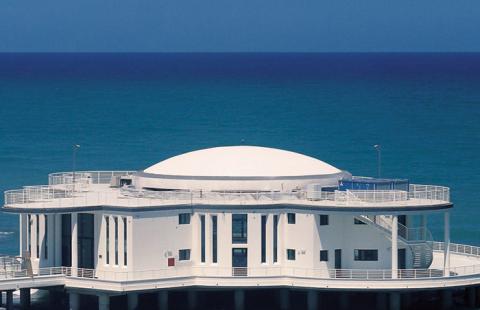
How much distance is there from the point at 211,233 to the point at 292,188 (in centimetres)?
530

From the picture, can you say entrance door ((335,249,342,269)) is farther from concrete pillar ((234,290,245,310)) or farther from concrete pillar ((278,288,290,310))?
concrete pillar ((234,290,245,310))

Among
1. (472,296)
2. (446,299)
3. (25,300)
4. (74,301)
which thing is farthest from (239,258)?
(472,296)

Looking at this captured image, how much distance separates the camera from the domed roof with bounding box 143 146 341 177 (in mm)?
102062

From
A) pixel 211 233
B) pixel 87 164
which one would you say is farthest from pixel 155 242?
pixel 87 164

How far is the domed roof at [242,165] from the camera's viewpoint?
10206 centimetres

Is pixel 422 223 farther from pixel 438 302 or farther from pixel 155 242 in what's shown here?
pixel 155 242

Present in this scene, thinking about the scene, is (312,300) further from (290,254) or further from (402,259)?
(402,259)

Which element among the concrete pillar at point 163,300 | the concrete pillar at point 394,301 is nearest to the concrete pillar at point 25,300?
the concrete pillar at point 163,300

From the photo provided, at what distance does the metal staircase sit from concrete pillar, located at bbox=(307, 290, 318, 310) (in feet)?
15.1

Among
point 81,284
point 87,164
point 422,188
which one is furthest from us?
point 87,164

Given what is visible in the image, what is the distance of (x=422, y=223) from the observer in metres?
101

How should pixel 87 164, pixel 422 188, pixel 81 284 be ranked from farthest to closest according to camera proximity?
1. pixel 87 164
2. pixel 422 188
3. pixel 81 284

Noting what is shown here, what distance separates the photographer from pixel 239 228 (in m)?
99.2

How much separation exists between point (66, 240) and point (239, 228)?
8.87 m
